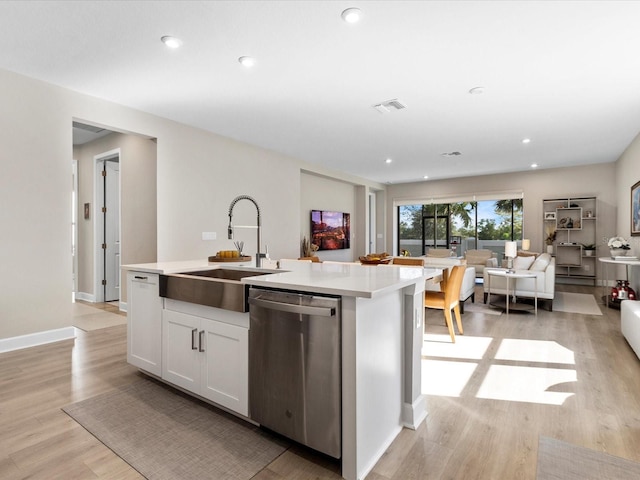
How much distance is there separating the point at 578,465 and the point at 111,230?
637 centimetres

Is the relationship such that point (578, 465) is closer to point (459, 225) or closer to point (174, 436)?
point (174, 436)

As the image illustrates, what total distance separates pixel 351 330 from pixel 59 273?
358 cm

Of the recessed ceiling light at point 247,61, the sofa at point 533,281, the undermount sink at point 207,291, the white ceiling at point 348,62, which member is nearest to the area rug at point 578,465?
the undermount sink at point 207,291

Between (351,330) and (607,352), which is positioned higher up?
(351,330)

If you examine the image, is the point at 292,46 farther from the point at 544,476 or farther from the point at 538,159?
the point at 538,159

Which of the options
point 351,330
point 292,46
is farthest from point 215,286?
point 292,46

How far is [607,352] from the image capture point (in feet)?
10.9

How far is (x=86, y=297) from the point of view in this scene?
19.4 ft

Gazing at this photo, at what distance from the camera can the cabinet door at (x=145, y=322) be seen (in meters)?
2.54

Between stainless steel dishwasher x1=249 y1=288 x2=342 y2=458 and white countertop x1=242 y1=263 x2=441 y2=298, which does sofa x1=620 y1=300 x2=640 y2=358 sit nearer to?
white countertop x1=242 y1=263 x2=441 y2=298

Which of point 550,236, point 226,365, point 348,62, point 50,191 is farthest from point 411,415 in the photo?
point 550,236

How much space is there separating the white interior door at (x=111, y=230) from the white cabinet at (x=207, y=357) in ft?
13.4

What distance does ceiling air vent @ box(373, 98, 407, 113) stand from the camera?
160 inches

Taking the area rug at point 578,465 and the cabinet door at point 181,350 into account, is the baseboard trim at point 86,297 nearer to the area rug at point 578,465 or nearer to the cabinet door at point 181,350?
the cabinet door at point 181,350
